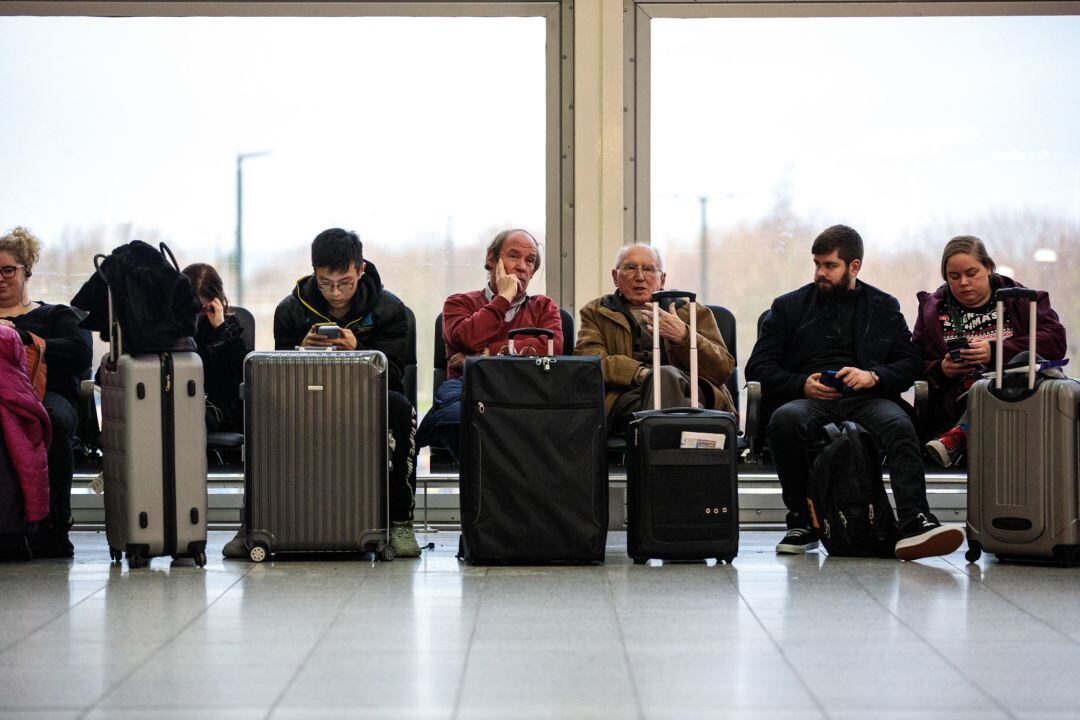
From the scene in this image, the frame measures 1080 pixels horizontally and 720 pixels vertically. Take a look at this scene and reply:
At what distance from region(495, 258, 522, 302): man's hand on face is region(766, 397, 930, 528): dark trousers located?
1.04 meters

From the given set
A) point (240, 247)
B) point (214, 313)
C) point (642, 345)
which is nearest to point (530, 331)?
point (642, 345)

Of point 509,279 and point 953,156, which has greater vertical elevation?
point 953,156

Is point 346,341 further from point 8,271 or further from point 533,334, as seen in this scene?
point 8,271

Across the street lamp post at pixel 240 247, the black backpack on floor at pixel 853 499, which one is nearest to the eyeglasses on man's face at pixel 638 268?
the black backpack on floor at pixel 853 499

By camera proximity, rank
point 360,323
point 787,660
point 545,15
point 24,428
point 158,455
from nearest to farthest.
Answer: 1. point 787,660
2. point 158,455
3. point 24,428
4. point 360,323
5. point 545,15

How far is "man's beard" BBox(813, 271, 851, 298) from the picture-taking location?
489 centimetres

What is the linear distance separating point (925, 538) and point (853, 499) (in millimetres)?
265

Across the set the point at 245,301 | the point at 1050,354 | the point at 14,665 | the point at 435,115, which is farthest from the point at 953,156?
the point at 14,665

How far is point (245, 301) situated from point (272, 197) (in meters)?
0.49

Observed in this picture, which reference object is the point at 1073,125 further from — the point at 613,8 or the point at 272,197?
the point at 272,197

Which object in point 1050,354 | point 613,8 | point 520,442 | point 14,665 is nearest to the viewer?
point 14,665

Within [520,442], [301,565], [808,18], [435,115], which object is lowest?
[301,565]

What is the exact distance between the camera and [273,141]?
6.07 meters

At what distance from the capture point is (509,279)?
191 inches
